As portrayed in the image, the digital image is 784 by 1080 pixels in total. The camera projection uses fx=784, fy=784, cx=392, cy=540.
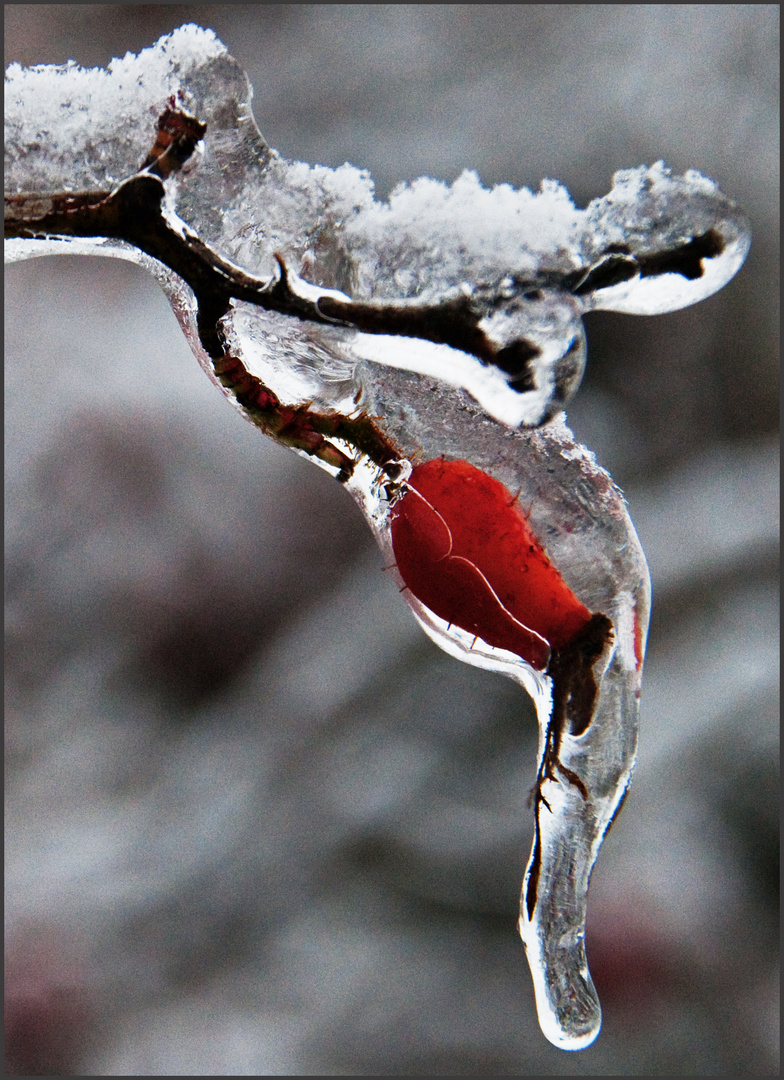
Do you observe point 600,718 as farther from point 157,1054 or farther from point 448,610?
point 157,1054

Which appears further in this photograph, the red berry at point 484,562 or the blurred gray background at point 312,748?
the blurred gray background at point 312,748

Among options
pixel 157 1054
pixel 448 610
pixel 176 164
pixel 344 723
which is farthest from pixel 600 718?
pixel 157 1054

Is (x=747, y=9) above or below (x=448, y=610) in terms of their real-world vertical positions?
above

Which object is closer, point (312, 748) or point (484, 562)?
point (484, 562)
